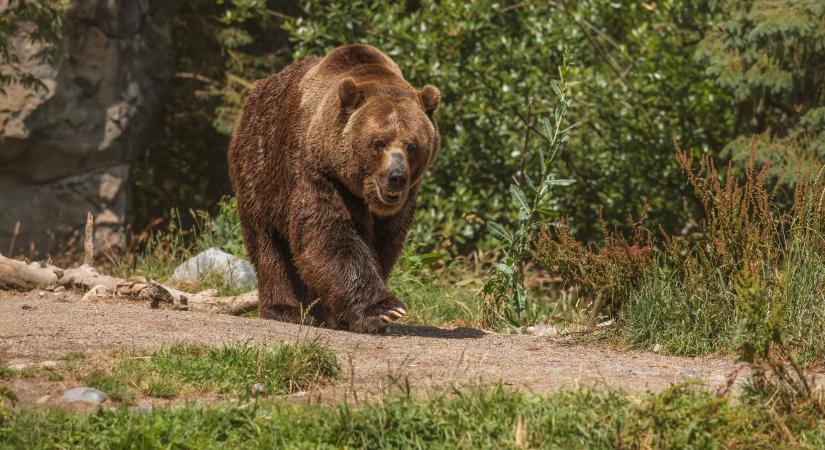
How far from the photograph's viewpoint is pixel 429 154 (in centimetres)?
759

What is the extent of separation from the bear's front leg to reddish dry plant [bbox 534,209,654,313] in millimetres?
1037

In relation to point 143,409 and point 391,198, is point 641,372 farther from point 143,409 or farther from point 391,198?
point 143,409

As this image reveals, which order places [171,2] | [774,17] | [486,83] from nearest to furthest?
1. [774,17]
2. [486,83]
3. [171,2]

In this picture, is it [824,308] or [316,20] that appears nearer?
[824,308]

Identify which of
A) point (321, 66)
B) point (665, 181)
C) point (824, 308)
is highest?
point (321, 66)

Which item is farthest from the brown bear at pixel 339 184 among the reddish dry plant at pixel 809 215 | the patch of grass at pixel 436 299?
the reddish dry plant at pixel 809 215

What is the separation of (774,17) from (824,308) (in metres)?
4.52

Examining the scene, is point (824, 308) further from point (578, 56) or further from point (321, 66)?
point (578, 56)

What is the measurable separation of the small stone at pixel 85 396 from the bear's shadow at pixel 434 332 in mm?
2534

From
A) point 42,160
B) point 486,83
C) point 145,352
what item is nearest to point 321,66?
point 145,352

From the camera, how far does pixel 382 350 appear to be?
6.47m

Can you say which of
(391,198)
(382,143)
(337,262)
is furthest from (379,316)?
(382,143)

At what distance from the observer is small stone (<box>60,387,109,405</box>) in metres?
4.93

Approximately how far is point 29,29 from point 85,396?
914 centimetres
